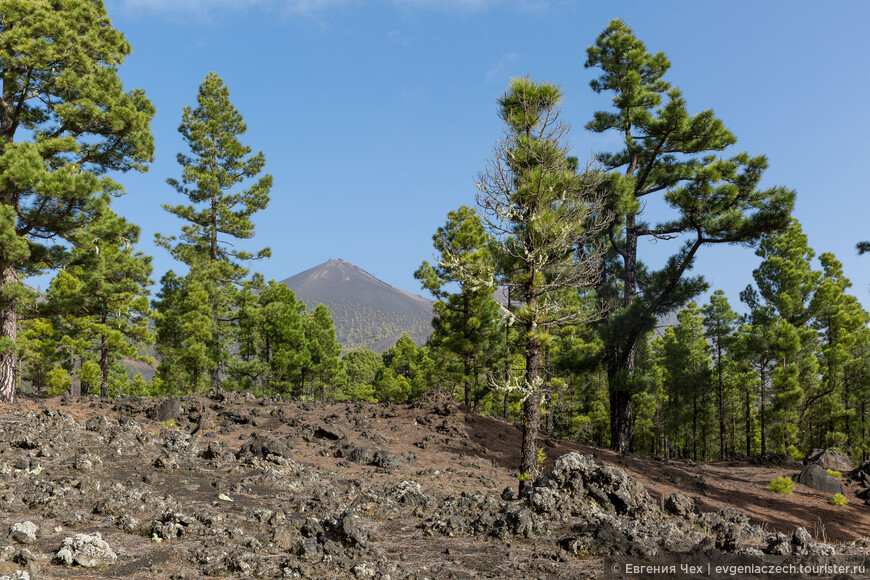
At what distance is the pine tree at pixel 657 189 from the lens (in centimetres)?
1781

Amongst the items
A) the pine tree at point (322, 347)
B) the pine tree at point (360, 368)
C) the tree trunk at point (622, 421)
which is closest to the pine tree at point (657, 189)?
the tree trunk at point (622, 421)

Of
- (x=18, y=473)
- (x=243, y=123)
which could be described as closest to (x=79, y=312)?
(x=18, y=473)

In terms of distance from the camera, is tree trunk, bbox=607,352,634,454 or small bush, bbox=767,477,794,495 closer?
small bush, bbox=767,477,794,495

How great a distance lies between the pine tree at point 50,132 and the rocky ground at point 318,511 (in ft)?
14.4

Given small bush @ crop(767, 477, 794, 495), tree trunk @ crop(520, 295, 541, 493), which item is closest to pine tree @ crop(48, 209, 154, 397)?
tree trunk @ crop(520, 295, 541, 493)

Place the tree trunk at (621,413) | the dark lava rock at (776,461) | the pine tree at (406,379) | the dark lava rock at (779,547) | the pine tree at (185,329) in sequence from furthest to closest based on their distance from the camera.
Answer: the pine tree at (406,379) → the pine tree at (185,329) → the dark lava rock at (776,461) → the tree trunk at (621,413) → the dark lava rock at (779,547)

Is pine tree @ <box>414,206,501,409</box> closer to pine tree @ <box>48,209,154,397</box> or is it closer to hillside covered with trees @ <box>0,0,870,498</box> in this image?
hillside covered with trees @ <box>0,0,870,498</box>

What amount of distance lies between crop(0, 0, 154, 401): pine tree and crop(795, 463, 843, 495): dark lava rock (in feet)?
79.1

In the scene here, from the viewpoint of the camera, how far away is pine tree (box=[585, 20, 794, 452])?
17.8 meters

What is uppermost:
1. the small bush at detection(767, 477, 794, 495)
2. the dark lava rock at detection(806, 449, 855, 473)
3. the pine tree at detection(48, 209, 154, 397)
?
the pine tree at detection(48, 209, 154, 397)

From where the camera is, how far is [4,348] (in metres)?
15.5

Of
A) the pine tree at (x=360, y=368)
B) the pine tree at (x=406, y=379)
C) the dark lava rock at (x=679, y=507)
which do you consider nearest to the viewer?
the dark lava rock at (x=679, y=507)

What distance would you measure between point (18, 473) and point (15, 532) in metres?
2.72

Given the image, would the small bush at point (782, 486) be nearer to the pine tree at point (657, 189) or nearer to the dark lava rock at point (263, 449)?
the pine tree at point (657, 189)
